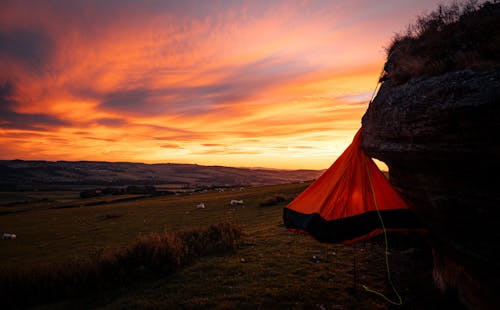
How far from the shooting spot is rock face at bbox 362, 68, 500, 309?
4.93 metres

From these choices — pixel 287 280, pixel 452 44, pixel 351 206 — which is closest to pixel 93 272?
pixel 287 280

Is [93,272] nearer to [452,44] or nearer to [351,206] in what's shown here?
[351,206]

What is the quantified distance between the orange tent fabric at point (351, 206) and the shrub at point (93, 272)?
23.7 ft

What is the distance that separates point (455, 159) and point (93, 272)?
44.1 ft

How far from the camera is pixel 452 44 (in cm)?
685

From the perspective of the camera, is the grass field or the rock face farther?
the grass field

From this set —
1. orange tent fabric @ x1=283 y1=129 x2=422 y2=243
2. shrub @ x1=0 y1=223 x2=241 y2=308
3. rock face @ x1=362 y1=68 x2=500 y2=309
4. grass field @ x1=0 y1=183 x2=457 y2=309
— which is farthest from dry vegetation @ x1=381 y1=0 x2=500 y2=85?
shrub @ x1=0 y1=223 x2=241 y2=308

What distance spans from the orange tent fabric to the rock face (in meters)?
0.61

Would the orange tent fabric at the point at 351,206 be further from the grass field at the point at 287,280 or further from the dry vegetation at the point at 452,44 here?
the dry vegetation at the point at 452,44

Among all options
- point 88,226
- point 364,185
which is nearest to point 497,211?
point 364,185

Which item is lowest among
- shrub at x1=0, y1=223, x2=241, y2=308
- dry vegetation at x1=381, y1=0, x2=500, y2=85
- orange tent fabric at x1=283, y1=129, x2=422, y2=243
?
shrub at x1=0, y1=223, x2=241, y2=308

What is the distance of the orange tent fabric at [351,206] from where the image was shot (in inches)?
281

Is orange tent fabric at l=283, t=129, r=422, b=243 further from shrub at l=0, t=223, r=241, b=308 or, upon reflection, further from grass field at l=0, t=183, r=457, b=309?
shrub at l=0, t=223, r=241, b=308

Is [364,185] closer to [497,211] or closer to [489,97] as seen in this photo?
[497,211]
